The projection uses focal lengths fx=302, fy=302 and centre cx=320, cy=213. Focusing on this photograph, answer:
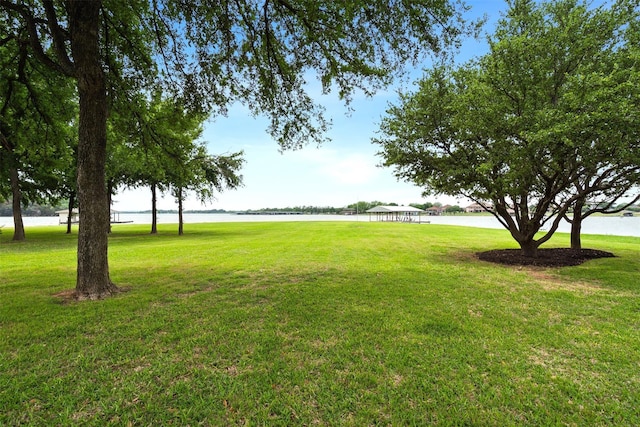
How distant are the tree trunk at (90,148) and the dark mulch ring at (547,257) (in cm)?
1073

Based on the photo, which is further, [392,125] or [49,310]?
[392,125]

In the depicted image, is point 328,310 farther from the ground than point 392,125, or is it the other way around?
point 392,125

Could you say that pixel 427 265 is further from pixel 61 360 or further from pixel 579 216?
pixel 61 360

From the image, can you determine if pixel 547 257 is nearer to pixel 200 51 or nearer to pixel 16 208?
pixel 200 51

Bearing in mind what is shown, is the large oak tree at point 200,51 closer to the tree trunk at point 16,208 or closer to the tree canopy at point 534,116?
the tree canopy at point 534,116

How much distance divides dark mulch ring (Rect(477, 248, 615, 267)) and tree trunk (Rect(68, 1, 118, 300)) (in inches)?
422

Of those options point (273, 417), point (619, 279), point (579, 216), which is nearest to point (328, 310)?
point (273, 417)

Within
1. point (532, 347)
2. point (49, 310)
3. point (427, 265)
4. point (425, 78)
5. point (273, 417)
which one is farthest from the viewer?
point (425, 78)

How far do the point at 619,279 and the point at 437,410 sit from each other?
25.3 ft

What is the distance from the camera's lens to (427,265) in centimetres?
910

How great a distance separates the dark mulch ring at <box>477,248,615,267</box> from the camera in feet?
30.6

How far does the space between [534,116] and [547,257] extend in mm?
5188

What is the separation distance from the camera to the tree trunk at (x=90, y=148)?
522cm

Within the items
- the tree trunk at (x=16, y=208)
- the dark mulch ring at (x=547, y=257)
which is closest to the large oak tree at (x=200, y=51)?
the dark mulch ring at (x=547, y=257)
